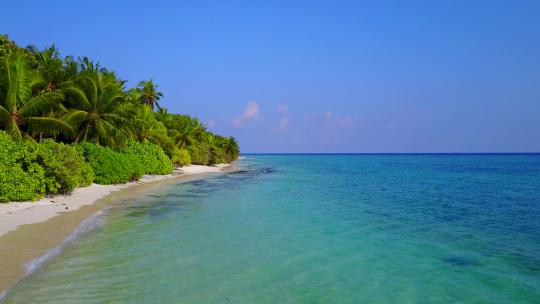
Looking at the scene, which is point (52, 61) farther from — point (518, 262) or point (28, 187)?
point (518, 262)

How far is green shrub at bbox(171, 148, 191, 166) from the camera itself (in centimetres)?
5111

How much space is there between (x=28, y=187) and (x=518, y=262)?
18479 millimetres

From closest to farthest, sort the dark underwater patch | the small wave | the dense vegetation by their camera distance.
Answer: the small wave < the dark underwater patch < the dense vegetation

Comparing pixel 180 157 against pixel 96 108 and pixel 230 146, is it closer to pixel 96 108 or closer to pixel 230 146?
pixel 96 108

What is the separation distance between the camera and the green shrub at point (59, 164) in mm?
18797

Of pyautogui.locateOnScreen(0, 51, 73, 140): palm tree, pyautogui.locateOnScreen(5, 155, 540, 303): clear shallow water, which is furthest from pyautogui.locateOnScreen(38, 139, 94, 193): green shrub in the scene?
pyautogui.locateOnScreen(5, 155, 540, 303): clear shallow water

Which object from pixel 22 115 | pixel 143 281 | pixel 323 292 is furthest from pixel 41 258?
pixel 22 115

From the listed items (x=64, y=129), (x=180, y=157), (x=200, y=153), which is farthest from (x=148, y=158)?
(x=200, y=153)

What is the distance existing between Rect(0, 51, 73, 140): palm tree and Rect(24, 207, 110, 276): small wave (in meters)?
7.88

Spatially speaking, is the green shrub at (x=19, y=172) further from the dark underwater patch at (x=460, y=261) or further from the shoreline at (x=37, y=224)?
the dark underwater patch at (x=460, y=261)

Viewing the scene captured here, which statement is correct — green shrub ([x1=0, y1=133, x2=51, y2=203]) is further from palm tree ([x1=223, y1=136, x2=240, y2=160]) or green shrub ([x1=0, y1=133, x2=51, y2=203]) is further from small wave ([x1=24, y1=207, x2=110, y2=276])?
palm tree ([x1=223, y1=136, x2=240, y2=160])

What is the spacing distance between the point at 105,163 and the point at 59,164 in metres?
9.01

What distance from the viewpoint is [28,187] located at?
17219 mm

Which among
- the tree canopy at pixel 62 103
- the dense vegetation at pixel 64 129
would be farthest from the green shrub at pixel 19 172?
the tree canopy at pixel 62 103
